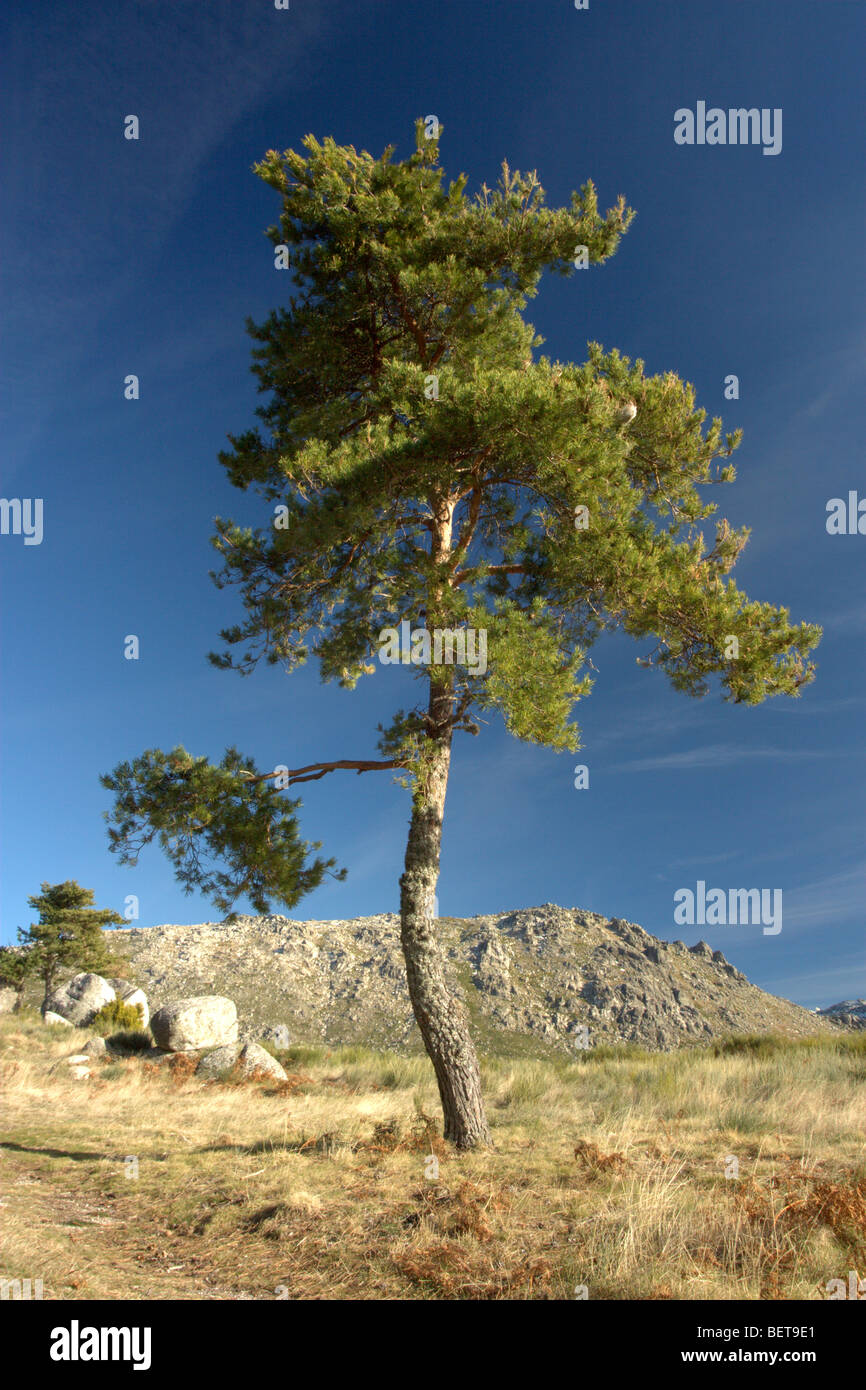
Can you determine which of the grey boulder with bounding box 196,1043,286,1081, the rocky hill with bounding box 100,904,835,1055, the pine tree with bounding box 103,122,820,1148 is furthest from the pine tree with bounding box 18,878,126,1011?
the pine tree with bounding box 103,122,820,1148

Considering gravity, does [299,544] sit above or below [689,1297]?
above

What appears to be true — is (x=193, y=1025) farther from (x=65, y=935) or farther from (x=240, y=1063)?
(x=65, y=935)

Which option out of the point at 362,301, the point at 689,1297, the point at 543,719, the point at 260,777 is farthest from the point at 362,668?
the point at 689,1297

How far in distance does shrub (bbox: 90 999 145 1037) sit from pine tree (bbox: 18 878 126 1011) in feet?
24.7

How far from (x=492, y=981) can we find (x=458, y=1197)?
36540 mm

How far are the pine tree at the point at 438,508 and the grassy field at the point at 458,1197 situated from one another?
1995 mm

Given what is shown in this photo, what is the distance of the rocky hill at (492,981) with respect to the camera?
36812 millimetres

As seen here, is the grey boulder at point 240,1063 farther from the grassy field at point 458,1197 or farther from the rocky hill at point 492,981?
the rocky hill at point 492,981

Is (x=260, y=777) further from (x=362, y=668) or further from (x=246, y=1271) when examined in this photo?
(x=246, y=1271)

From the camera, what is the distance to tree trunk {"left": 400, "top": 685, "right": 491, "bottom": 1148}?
870cm

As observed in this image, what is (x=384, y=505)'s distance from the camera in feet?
29.9

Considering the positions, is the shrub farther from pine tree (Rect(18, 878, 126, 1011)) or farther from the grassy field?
the grassy field

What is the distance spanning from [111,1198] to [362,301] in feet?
40.5

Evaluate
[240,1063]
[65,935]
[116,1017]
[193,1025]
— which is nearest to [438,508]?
Answer: [240,1063]
